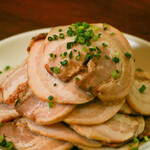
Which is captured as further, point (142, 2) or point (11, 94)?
point (142, 2)

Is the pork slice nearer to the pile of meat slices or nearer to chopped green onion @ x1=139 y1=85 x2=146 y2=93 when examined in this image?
the pile of meat slices

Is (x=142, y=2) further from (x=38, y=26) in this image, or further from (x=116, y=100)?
(x=116, y=100)

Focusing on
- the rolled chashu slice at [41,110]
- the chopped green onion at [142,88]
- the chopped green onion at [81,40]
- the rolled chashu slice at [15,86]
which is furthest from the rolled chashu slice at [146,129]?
the rolled chashu slice at [15,86]

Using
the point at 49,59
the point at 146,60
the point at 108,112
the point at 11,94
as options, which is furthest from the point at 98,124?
the point at 146,60

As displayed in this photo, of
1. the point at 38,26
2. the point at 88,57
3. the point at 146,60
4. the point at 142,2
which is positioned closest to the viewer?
the point at 88,57

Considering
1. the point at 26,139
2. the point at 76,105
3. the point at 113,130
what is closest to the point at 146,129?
the point at 113,130

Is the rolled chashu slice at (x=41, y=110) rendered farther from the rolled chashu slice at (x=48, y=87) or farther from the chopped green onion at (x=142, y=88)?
the chopped green onion at (x=142, y=88)
